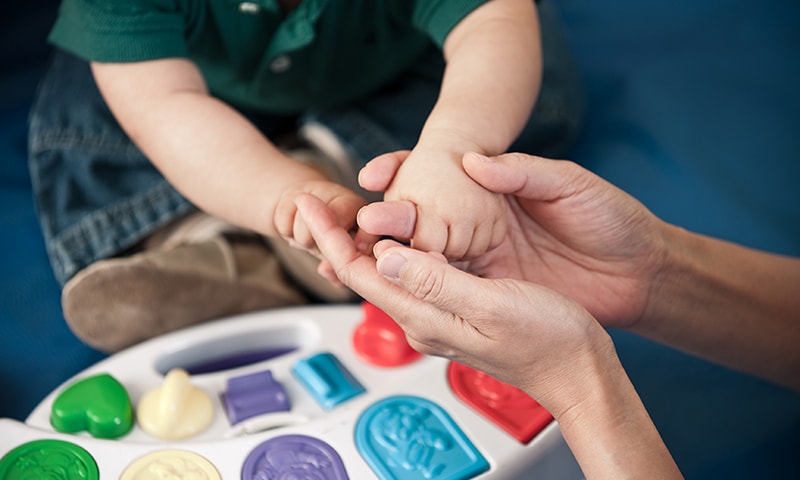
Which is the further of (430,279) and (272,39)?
(272,39)

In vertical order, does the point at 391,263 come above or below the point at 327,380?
above

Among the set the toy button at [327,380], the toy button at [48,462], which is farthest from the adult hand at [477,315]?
the toy button at [48,462]

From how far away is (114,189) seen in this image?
757 millimetres

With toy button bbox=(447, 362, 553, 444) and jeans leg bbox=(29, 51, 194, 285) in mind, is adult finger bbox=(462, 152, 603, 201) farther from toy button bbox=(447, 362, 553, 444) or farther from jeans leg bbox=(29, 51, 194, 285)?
jeans leg bbox=(29, 51, 194, 285)

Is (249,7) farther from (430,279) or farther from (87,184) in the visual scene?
(430,279)

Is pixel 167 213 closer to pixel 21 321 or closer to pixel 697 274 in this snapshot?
pixel 21 321

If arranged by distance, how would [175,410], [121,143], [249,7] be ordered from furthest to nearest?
[121,143] → [249,7] → [175,410]

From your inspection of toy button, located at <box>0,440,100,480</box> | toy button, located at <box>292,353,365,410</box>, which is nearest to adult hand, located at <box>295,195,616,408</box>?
toy button, located at <box>292,353,365,410</box>

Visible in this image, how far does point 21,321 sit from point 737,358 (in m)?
0.60

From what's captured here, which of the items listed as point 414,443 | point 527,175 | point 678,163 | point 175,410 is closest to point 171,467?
point 175,410

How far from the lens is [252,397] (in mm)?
556

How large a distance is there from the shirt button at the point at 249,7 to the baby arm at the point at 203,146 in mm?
69

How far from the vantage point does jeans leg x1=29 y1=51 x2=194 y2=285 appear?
0.72m

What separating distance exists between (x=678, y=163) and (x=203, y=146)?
0.51 meters
